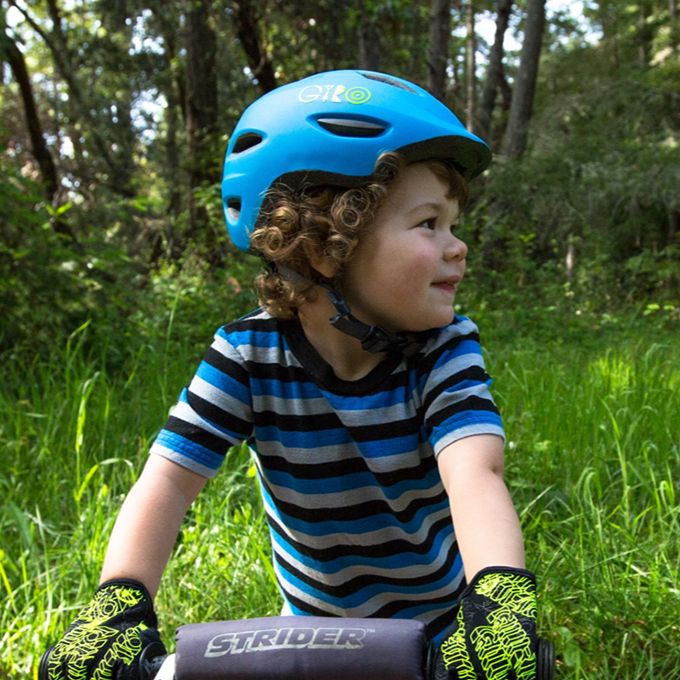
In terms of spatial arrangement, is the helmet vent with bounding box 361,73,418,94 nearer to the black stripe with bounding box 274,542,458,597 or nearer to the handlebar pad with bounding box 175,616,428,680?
the black stripe with bounding box 274,542,458,597

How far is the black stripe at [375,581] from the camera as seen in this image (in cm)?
174

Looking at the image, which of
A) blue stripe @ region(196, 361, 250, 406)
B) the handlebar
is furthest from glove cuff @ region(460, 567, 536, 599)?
blue stripe @ region(196, 361, 250, 406)

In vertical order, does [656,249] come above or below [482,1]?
below

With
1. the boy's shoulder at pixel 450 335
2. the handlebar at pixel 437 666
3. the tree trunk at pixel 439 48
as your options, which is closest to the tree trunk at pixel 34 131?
the tree trunk at pixel 439 48

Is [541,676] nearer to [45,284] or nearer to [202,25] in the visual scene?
[45,284]

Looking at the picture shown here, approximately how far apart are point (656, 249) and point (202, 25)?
24.4ft

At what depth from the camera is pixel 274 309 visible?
1.72 metres

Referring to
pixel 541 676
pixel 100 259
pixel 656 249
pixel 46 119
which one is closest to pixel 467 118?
pixel 656 249

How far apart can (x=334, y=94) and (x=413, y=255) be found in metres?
0.38

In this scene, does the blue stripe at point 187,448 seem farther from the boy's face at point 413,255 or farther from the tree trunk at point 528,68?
the tree trunk at point 528,68

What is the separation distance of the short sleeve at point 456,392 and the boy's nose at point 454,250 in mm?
137

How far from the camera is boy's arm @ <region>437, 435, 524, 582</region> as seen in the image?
1.22 m

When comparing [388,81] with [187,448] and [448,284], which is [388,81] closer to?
[448,284]

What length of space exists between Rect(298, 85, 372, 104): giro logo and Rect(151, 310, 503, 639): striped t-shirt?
0.46 metres
